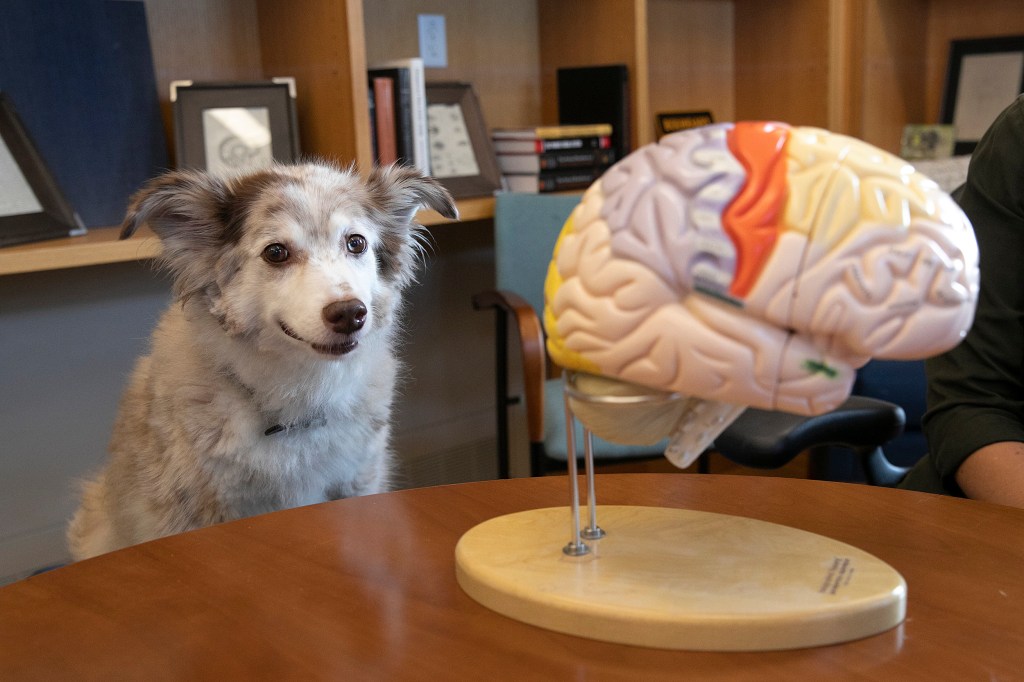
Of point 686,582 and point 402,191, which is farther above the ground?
point 402,191

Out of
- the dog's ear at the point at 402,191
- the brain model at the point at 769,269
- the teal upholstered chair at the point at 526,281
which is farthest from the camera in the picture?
the teal upholstered chair at the point at 526,281

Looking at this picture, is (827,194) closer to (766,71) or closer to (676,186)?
(676,186)

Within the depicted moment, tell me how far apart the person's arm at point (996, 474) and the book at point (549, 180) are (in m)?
1.71

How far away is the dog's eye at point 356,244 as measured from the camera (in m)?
1.67

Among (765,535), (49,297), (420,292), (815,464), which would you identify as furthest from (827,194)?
(420,292)

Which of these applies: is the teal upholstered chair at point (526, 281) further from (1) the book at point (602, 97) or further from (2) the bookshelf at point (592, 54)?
(1) the book at point (602, 97)

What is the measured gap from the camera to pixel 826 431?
141 cm

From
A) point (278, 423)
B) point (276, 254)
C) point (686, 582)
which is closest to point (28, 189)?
point (276, 254)

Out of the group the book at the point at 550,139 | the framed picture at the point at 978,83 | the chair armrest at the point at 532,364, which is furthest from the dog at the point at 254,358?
the framed picture at the point at 978,83

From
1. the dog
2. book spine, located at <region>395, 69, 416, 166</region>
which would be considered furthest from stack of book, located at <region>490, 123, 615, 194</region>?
the dog

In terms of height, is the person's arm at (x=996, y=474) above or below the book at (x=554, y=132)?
below

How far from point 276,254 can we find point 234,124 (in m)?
0.86

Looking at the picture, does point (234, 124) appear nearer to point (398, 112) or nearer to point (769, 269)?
point (398, 112)

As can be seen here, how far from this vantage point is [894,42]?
11.2ft
